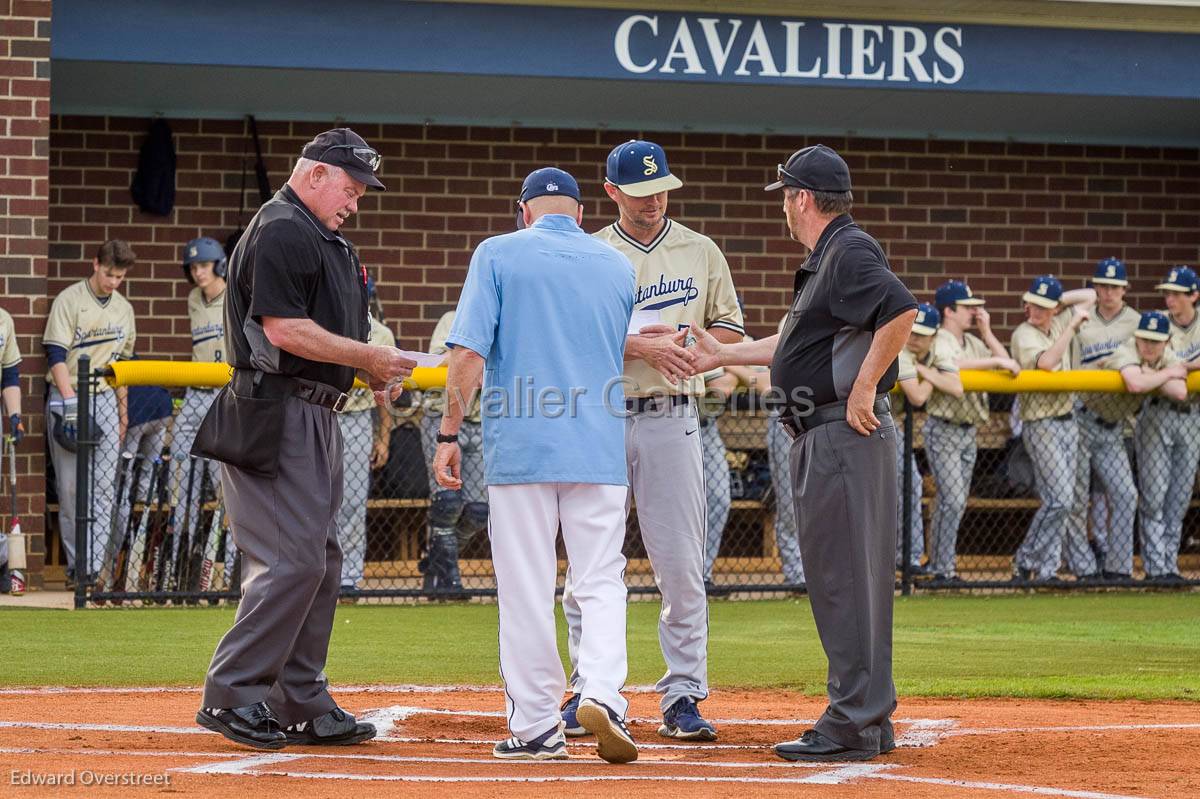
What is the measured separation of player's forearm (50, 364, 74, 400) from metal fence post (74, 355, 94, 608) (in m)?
0.70

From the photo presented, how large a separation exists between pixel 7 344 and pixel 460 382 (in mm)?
6636

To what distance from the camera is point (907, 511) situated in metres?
11.9

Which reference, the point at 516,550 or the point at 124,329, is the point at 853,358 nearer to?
the point at 516,550

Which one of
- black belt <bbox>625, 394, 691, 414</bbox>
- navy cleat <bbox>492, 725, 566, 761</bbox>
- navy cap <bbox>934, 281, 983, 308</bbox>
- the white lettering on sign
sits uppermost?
the white lettering on sign

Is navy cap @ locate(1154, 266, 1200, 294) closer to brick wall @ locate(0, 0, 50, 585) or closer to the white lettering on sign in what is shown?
the white lettering on sign

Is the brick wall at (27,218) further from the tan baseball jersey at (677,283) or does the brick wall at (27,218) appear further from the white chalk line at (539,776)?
the white chalk line at (539,776)

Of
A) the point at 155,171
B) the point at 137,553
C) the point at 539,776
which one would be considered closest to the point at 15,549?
the point at 137,553

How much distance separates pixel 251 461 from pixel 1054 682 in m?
4.19

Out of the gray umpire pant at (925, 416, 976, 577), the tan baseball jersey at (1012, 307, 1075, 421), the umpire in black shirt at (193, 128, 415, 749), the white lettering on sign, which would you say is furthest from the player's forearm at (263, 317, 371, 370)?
the tan baseball jersey at (1012, 307, 1075, 421)

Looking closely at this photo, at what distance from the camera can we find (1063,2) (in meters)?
12.7

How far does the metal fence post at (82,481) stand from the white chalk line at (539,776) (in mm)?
5313

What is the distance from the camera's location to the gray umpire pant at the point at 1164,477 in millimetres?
12578

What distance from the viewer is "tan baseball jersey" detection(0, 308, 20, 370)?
11164 millimetres

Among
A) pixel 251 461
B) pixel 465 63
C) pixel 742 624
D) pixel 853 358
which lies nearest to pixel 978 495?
pixel 742 624
